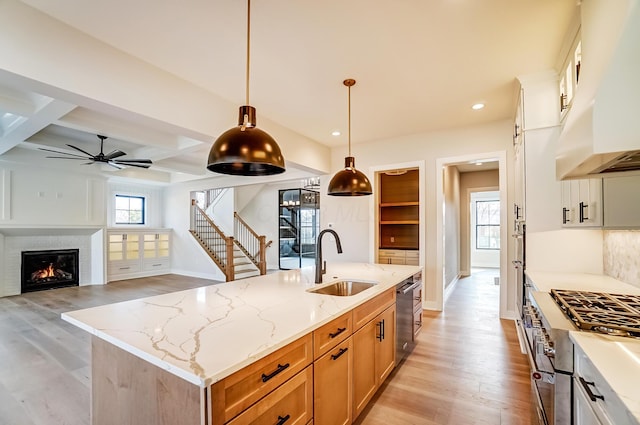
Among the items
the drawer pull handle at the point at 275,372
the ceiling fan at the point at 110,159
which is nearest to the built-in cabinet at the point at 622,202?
the drawer pull handle at the point at 275,372

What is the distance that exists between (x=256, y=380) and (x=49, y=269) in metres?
8.00

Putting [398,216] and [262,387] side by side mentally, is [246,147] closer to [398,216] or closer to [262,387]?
[262,387]

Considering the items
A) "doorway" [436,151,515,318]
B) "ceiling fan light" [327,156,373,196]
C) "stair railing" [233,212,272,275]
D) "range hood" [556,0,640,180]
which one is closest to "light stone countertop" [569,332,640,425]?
"range hood" [556,0,640,180]

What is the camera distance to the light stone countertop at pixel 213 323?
3.49ft

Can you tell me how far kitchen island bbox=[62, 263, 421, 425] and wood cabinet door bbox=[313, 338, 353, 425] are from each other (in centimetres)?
19

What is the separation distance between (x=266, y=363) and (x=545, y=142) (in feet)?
10.2

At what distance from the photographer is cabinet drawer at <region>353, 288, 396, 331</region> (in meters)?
1.93

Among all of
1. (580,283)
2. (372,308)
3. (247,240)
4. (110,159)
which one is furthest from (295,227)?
(580,283)

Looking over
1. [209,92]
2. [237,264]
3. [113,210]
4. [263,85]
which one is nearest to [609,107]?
[263,85]

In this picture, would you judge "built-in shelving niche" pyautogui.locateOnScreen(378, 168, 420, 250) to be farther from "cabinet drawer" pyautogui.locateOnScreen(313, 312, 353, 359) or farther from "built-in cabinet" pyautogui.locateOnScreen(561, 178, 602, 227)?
"cabinet drawer" pyautogui.locateOnScreen(313, 312, 353, 359)

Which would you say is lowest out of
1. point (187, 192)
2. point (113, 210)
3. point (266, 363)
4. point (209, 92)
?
point (266, 363)

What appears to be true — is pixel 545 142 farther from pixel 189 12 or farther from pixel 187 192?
pixel 187 192

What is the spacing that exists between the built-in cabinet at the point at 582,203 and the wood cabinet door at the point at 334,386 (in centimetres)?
185

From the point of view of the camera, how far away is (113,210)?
8.08m
